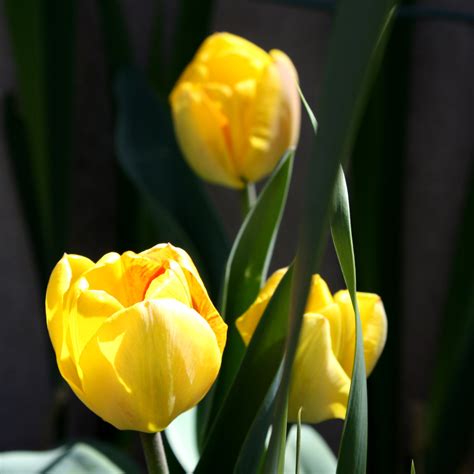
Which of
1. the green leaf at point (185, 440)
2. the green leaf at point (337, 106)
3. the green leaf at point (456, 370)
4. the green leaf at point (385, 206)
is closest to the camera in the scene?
the green leaf at point (337, 106)

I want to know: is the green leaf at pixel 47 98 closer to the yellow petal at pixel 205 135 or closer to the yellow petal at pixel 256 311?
the yellow petal at pixel 205 135

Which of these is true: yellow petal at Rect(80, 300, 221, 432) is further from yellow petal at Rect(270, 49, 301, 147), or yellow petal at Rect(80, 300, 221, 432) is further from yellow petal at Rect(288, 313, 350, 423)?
yellow petal at Rect(270, 49, 301, 147)

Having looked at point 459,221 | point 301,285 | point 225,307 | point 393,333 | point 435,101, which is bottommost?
point 393,333

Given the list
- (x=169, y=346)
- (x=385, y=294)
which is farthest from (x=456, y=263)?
(x=169, y=346)

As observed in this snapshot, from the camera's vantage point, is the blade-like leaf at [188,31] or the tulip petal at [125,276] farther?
the blade-like leaf at [188,31]

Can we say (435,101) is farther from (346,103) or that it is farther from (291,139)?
(346,103)

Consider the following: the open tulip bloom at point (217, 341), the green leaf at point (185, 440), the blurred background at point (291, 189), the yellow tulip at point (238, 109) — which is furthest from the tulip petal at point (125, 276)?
the blurred background at point (291, 189)

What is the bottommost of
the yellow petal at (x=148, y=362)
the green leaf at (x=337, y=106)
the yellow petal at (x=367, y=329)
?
the yellow petal at (x=367, y=329)

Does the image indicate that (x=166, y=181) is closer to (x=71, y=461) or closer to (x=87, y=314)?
(x=71, y=461)
